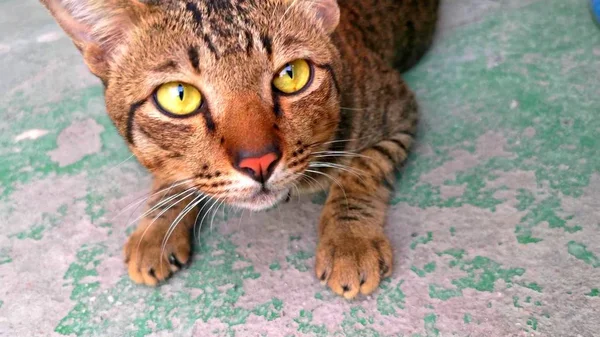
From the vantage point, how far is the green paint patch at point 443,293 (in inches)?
51.3

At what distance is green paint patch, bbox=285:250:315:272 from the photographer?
4.77ft

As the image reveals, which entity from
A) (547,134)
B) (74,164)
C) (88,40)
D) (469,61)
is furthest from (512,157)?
(74,164)

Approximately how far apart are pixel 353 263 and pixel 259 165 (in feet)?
1.35

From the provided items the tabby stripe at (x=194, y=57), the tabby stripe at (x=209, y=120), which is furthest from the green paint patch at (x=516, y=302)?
the tabby stripe at (x=194, y=57)

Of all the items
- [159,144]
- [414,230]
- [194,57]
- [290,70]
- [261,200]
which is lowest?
[414,230]

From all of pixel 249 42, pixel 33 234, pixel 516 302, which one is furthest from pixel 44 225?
pixel 516 302

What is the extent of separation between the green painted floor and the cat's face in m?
0.31

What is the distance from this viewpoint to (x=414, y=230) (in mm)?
1510

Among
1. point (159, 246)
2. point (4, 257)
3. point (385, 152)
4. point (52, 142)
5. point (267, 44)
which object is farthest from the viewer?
point (52, 142)

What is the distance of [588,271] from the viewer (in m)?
1.29

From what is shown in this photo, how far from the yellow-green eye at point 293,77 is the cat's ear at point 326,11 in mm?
215

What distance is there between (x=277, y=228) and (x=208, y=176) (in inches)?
16.1

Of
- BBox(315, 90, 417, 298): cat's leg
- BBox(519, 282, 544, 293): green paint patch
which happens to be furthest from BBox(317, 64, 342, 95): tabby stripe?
BBox(519, 282, 544, 293): green paint patch

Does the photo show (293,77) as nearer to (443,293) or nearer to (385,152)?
(385,152)
